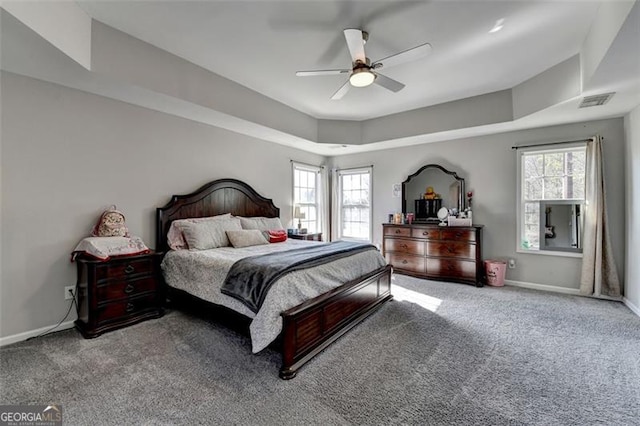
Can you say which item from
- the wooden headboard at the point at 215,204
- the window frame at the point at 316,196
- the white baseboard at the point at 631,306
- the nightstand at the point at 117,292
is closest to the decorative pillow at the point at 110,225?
the nightstand at the point at 117,292

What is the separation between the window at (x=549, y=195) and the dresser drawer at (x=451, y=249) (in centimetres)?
79

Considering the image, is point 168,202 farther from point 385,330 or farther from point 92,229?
point 385,330

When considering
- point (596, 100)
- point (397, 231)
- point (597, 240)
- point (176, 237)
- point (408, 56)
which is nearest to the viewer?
point (408, 56)

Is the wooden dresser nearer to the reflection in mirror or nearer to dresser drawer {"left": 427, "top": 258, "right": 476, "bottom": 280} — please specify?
dresser drawer {"left": 427, "top": 258, "right": 476, "bottom": 280}

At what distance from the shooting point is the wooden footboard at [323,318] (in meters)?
2.10

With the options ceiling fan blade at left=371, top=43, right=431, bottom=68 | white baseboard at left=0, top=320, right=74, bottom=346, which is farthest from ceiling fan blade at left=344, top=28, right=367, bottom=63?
white baseboard at left=0, top=320, right=74, bottom=346

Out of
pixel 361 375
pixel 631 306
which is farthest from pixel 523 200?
pixel 361 375

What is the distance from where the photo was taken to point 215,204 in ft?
13.7

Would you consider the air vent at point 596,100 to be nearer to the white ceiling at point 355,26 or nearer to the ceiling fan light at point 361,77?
the white ceiling at point 355,26

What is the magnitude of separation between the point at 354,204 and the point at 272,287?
4.26m

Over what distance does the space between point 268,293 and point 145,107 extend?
289 cm

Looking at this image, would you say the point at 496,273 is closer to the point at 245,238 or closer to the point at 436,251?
the point at 436,251

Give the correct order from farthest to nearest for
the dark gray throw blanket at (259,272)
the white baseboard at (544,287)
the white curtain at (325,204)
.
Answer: the white curtain at (325,204) → the white baseboard at (544,287) → the dark gray throw blanket at (259,272)

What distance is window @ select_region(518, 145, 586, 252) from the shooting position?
4.05 m
